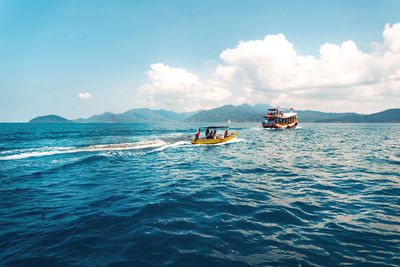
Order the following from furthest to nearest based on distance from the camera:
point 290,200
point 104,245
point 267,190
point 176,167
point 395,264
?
1. point 176,167
2. point 267,190
3. point 290,200
4. point 104,245
5. point 395,264

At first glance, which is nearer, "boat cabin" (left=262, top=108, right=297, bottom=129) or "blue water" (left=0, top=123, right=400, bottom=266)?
"blue water" (left=0, top=123, right=400, bottom=266)

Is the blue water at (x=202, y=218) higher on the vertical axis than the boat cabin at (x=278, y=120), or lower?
lower

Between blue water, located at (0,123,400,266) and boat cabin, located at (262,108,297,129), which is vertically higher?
boat cabin, located at (262,108,297,129)

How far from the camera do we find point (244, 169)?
55.7ft

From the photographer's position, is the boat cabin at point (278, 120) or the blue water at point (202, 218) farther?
the boat cabin at point (278, 120)

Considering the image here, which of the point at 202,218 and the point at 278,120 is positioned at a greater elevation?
the point at 278,120

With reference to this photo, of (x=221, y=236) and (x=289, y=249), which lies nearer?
(x=289, y=249)

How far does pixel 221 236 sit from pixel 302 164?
603 inches

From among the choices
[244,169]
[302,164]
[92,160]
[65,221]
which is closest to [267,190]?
[244,169]

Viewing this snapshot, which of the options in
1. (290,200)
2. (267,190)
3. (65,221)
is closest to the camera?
(65,221)

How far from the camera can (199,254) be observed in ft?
19.2

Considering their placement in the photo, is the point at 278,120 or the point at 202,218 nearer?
the point at 202,218

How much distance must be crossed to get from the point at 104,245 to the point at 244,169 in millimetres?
13071

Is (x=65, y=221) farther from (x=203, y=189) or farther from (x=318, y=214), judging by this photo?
(x=318, y=214)
